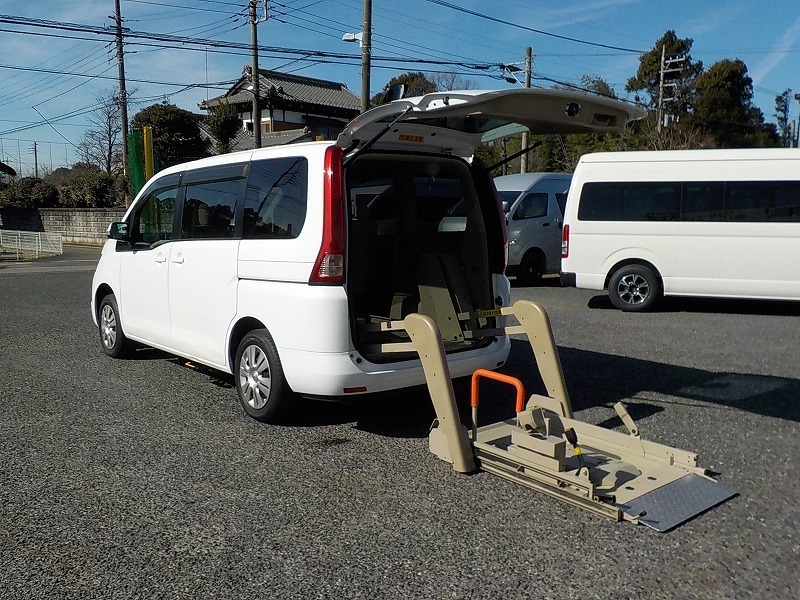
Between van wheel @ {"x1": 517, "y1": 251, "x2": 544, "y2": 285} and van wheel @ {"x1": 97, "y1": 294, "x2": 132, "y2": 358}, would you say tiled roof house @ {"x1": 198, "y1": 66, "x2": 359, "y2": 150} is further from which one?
van wheel @ {"x1": 97, "y1": 294, "x2": 132, "y2": 358}

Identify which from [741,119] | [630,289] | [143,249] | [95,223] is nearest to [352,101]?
[95,223]

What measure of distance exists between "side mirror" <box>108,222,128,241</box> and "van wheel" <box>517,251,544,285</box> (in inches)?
357

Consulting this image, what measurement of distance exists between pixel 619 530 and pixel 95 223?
3336 cm

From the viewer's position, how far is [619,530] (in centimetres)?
334

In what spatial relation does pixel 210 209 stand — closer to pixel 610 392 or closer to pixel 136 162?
pixel 610 392

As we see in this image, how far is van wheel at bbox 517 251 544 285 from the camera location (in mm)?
14164

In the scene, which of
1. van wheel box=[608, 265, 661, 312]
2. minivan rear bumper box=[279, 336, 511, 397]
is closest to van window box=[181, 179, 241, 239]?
minivan rear bumper box=[279, 336, 511, 397]

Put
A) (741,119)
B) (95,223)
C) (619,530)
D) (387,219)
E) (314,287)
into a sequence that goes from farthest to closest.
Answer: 1. (741,119)
2. (95,223)
3. (387,219)
4. (314,287)
5. (619,530)

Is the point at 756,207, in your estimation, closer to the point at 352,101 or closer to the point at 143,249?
the point at 143,249

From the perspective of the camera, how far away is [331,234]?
170 inches

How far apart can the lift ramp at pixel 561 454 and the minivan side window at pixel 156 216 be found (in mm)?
2537

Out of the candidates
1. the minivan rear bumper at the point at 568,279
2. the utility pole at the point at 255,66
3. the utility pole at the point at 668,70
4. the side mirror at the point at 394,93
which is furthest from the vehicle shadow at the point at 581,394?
the utility pole at the point at 668,70

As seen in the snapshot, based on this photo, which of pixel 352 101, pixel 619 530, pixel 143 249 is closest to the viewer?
pixel 619 530

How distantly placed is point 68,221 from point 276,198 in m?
33.4
